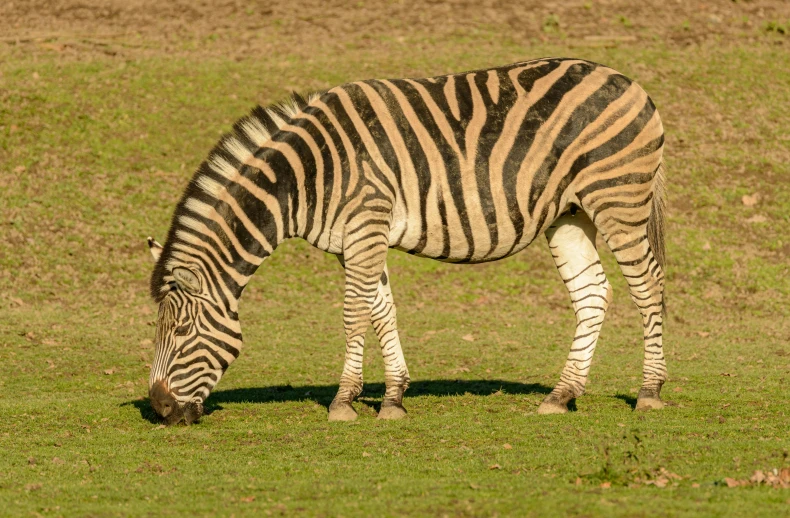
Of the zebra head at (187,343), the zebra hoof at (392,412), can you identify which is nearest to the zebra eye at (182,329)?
the zebra head at (187,343)

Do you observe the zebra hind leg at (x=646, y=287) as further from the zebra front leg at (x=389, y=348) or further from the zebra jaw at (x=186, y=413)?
the zebra jaw at (x=186, y=413)

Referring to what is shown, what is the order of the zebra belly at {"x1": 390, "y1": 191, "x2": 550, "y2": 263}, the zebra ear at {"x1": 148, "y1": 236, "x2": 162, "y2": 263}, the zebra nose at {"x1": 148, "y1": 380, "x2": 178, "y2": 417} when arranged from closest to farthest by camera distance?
the zebra nose at {"x1": 148, "y1": 380, "x2": 178, "y2": 417}
the zebra ear at {"x1": 148, "y1": 236, "x2": 162, "y2": 263}
the zebra belly at {"x1": 390, "y1": 191, "x2": 550, "y2": 263}

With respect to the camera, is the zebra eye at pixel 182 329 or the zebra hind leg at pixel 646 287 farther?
the zebra hind leg at pixel 646 287

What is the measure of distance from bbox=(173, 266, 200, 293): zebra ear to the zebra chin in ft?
3.25

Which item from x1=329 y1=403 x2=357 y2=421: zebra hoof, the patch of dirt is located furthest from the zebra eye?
the patch of dirt

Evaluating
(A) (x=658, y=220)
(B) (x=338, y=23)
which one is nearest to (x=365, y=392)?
(A) (x=658, y=220)

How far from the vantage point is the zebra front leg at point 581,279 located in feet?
39.9

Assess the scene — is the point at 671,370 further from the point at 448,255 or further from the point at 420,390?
the point at 448,255

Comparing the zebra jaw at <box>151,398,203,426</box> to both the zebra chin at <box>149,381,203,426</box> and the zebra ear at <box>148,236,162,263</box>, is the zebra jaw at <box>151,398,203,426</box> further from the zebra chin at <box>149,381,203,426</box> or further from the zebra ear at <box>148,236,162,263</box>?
the zebra ear at <box>148,236,162,263</box>

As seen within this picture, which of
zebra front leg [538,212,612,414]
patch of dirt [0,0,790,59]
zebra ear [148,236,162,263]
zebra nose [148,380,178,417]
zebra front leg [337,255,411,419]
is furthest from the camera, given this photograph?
patch of dirt [0,0,790,59]

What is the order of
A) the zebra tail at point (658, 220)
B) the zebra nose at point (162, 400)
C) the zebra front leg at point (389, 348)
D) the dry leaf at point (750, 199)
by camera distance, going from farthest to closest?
the dry leaf at point (750, 199) < the zebra tail at point (658, 220) < the zebra front leg at point (389, 348) < the zebra nose at point (162, 400)

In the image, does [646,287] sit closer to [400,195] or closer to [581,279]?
[581,279]

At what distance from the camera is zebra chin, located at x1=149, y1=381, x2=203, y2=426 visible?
1100cm

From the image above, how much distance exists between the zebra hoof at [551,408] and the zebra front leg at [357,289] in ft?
6.49
